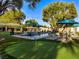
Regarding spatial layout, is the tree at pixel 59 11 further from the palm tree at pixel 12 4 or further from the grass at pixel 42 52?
the grass at pixel 42 52

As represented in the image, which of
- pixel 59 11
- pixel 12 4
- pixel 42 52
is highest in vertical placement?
pixel 59 11

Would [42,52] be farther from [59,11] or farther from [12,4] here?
[59,11]

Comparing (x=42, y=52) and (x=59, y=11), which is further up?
(x=59, y=11)

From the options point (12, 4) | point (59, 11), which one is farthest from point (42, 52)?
point (59, 11)

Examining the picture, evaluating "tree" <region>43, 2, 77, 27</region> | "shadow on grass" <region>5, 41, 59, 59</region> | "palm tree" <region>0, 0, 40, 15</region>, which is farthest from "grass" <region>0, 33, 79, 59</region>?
"tree" <region>43, 2, 77, 27</region>

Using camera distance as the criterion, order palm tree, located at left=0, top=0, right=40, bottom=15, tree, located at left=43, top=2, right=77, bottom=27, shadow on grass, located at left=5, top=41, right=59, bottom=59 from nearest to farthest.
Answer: shadow on grass, located at left=5, top=41, right=59, bottom=59 → palm tree, located at left=0, top=0, right=40, bottom=15 → tree, located at left=43, top=2, right=77, bottom=27

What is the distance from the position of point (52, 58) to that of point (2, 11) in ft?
48.8

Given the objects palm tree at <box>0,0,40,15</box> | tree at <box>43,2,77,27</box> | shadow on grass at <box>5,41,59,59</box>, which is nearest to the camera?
shadow on grass at <box>5,41,59,59</box>

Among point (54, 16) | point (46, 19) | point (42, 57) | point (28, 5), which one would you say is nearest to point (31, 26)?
point (46, 19)

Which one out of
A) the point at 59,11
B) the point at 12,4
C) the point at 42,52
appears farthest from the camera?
the point at 59,11

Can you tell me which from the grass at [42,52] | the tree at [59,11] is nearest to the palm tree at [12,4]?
the grass at [42,52]

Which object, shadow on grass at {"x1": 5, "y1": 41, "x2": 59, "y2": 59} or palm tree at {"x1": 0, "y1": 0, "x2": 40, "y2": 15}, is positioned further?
palm tree at {"x1": 0, "y1": 0, "x2": 40, "y2": 15}

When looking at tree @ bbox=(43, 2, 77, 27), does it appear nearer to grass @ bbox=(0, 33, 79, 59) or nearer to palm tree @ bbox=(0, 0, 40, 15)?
palm tree @ bbox=(0, 0, 40, 15)

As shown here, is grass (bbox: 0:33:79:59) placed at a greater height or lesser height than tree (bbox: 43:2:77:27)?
lesser
